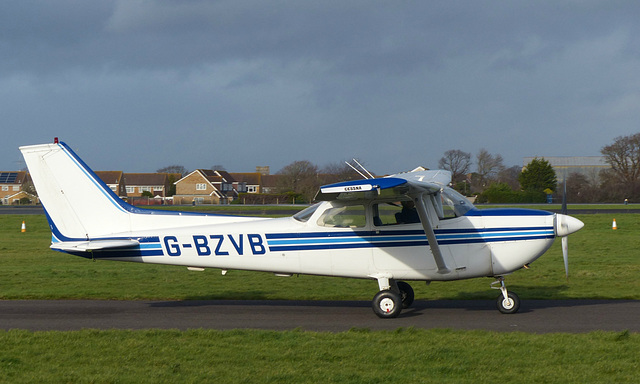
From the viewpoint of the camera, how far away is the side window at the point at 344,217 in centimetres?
971

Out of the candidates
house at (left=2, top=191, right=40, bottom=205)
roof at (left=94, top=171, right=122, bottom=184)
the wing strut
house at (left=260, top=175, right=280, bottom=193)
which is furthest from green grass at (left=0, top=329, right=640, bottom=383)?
house at (left=260, top=175, right=280, bottom=193)

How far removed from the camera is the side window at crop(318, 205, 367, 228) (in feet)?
31.9

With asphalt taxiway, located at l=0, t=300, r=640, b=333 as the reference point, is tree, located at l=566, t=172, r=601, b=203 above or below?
above

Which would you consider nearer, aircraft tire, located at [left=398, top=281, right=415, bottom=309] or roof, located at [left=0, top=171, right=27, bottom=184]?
aircraft tire, located at [left=398, top=281, right=415, bottom=309]

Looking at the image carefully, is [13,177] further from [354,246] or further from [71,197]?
[354,246]

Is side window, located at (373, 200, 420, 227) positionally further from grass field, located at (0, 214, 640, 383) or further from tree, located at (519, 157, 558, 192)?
tree, located at (519, 157, 558, 192)

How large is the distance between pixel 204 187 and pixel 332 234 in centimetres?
8743

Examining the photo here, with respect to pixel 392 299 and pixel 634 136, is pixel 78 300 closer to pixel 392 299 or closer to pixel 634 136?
pixel 392 299

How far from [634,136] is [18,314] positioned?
7737 centimetres

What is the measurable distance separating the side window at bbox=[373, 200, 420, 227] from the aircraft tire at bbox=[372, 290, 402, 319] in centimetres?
112

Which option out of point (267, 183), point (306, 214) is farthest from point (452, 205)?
point (267, 183)

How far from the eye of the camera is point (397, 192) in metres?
8.91

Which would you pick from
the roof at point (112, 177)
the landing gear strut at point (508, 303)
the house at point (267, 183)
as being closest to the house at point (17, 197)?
the roof at point (112, 177)

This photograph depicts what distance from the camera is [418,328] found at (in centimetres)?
848
